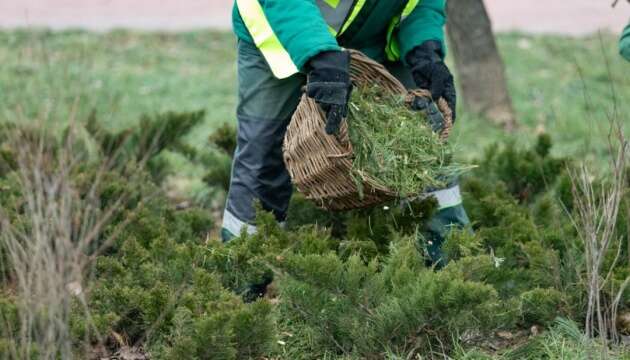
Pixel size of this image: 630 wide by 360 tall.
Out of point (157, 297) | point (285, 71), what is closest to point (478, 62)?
point (285, 71)

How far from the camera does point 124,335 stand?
3.91m

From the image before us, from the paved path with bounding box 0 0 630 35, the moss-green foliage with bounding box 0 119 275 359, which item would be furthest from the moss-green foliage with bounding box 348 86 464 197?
the paved path with bounding box 0 0 630 35

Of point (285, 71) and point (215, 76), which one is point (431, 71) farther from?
point (215, 76)

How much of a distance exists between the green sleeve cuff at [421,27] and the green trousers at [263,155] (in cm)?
47

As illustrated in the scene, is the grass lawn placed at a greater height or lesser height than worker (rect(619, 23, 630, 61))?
lesser

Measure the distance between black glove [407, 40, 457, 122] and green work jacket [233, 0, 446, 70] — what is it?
0.03 metres

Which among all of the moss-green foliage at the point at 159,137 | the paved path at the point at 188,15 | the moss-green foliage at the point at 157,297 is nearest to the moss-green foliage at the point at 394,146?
the moss-green foliage at the point at 157,297

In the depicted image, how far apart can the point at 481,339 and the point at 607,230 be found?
833 millimetres

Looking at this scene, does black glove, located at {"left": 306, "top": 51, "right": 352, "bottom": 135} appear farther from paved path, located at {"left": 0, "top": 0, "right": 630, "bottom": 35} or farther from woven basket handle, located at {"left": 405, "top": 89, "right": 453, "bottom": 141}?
paved path, located at {"left": 0, "top": 0, "right": 630, "bottom": 35}

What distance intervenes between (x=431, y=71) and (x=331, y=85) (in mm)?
740

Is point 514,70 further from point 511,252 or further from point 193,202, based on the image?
point 511,252

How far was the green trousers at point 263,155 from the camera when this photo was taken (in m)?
4.49

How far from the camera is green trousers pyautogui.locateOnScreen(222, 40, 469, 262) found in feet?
14.7

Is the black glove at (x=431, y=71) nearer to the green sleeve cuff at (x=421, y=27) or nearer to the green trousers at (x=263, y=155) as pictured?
the green sleeve cuff at (x=421, y=27)
